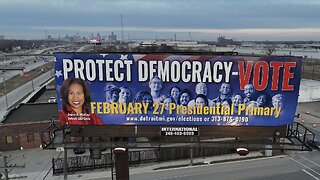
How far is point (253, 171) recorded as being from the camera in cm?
2617

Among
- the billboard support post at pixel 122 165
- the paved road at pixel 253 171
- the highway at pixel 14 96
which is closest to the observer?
the billboard support post at pixel 122 165

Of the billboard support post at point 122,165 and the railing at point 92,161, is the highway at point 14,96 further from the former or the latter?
the billboard support post at point 122,165

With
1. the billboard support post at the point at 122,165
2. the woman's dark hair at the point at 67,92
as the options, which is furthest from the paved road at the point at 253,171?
the woman's dark hair at the point at 67,92

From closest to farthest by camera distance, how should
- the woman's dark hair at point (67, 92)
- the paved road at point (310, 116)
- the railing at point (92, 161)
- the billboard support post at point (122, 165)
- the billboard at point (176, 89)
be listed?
the billboard at point (176, 89), the woman's dark hair at point (67, 92), the billboard support post at point (122, 165), the railing at point (92, 161), the paved road at point (310, 116)

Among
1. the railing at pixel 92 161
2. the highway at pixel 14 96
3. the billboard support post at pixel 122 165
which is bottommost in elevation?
the railing at pixel 92 161

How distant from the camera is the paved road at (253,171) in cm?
2519

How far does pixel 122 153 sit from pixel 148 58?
4499 millimetres

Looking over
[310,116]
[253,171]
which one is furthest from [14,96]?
[310,116]

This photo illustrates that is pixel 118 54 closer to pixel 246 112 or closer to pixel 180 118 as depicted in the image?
pixel 180 118

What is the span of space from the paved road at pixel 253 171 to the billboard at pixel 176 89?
14.9 meters

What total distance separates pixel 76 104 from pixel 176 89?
4.00 m

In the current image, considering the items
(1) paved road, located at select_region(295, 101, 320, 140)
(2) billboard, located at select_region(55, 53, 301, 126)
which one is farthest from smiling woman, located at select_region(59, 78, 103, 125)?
(1) paved road, located at select_region(295, 101, 320, 140)

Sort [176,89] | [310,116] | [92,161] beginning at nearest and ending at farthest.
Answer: [176,89] < [92,161] < [310,116]

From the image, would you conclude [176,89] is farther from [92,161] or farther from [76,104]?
[92,161]
